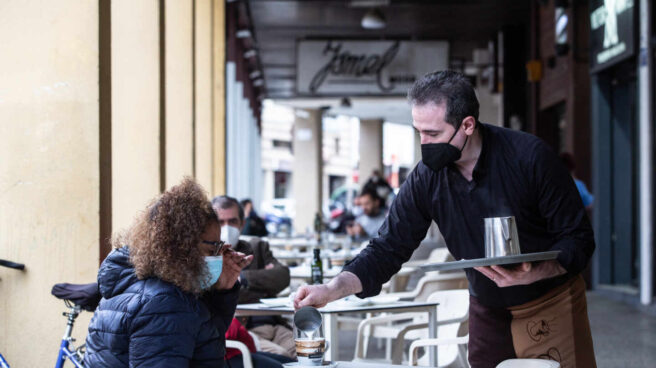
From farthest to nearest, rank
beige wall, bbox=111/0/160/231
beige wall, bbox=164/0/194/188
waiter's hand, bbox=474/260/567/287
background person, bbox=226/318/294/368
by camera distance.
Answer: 1. beige wall, bbox=164/0/194/188
2. beige wall, bbox=111/0/160/231
3. background person, bbox=226/318/294/368
4. waiter's hand, bbox=474/260/567/287

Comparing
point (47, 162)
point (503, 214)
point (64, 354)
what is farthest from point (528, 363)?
point (47, 162)

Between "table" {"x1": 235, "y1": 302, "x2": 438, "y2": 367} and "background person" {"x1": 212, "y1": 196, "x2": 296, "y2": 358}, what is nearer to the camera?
"table" {"x1": 235, "y1": 302, "x2": 438, "y2": 367}

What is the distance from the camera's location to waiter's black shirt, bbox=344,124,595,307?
239cm

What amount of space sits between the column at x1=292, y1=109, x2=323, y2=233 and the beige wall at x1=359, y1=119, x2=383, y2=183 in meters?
5.88

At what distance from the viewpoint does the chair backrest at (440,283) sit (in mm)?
5336

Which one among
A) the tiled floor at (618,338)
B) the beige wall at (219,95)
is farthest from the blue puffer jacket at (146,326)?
the beige wall at (219,95)

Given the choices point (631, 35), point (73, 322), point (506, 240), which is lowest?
point (73, 322)

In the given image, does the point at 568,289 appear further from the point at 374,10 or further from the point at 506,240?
the point at 374,10

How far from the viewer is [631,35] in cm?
826

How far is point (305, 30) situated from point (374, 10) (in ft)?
14.0

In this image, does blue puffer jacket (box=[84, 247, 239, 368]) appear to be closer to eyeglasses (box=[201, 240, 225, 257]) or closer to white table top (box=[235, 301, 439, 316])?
eyeglasses (box=[201, 240, 225, 257])

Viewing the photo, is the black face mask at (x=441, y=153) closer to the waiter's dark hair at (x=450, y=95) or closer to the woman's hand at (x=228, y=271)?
the waiter's dark hair at (x=450, y=95)

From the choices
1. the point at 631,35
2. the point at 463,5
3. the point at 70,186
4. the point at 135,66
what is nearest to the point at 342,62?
the point at 463,5

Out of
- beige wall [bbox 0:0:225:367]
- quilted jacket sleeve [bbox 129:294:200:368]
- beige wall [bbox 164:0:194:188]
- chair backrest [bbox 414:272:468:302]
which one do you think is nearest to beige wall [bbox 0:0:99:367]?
beige wall [bbox 0:0:225:367]
